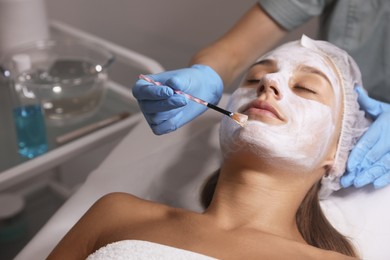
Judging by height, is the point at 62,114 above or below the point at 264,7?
below

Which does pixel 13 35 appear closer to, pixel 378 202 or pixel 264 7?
pixel 264 7

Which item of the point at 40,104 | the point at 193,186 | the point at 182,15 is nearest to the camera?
the point at 193,186

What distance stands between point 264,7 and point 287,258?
74 cm

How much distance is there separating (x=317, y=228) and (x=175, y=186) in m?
0.38

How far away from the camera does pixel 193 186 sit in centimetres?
132

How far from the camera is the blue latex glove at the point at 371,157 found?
45.7 inches

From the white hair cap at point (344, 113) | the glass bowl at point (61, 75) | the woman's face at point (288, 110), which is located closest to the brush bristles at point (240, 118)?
the woman's face at point (288, 110)

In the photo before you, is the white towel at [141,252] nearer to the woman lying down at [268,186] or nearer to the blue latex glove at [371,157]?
the woman lying down at [268,186]

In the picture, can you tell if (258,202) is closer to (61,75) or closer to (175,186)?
(175,186)

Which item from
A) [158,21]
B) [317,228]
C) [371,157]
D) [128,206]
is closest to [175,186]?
[128,206]

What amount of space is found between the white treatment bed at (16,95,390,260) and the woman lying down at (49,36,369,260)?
75 millimetres

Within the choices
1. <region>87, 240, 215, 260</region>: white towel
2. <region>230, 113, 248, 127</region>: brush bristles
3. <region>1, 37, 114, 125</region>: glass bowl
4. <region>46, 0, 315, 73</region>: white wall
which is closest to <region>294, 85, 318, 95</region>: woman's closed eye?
<region>230, 113, 248, 127</region>: brush bristles

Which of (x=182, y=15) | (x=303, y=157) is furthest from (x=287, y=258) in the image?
(x=182, y=15)

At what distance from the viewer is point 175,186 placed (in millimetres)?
1323
